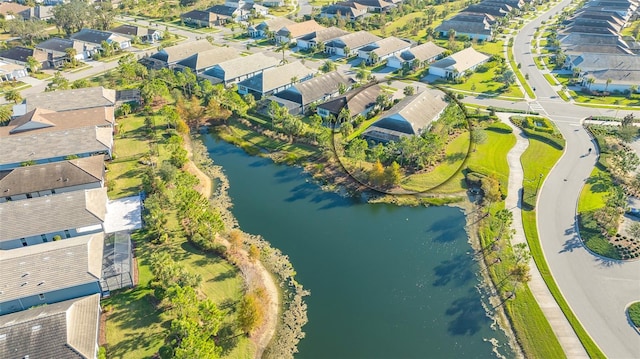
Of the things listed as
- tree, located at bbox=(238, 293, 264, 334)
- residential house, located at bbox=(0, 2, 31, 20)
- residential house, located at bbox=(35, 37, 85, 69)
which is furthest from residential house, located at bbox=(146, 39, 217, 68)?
tree, located at bbox=(238, 293, 264, 334)

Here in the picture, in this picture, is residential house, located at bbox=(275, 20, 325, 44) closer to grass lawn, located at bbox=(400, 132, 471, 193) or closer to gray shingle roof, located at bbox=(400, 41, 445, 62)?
gray shingle roof, located at bbox=(400, 41, 445, 62)

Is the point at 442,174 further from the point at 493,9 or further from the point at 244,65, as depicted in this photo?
the point at 493,9

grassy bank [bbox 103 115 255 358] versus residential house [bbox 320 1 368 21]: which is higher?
residential house [bbox 320 1 368 21]

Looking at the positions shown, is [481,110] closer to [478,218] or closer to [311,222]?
[478,218]

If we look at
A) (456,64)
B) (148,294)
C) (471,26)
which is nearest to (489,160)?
(456,64)

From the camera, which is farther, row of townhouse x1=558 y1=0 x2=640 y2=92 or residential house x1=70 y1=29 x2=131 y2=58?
residential house x1=70 y1=29 x2=131 y2=58

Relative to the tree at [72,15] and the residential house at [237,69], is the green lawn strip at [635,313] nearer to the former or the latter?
the residential house at [237,69]
